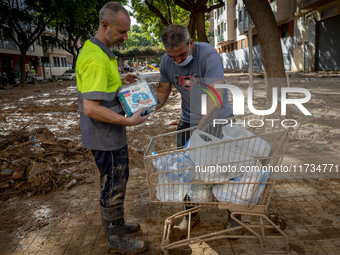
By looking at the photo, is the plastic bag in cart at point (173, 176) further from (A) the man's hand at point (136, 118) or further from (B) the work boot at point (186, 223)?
(B) the work boot at point (186, 223)

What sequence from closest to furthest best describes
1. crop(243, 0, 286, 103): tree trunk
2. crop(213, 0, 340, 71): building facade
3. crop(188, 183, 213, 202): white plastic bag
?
crop(188, 183, 213, 202): white plastic bag → crop(243, 0, 286, 103): tree trunk → crop(213, 0, 340, 71): building facade

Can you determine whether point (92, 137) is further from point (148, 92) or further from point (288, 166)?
point (288, 166)

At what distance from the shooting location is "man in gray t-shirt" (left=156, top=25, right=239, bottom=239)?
290 cm

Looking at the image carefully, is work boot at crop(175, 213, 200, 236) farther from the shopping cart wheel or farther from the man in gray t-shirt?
the shopping cart wheel

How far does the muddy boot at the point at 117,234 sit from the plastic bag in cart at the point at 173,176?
0.47 metres

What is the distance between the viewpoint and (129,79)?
2.87 metres

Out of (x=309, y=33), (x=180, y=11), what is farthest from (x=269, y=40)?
(x=180, y=11)

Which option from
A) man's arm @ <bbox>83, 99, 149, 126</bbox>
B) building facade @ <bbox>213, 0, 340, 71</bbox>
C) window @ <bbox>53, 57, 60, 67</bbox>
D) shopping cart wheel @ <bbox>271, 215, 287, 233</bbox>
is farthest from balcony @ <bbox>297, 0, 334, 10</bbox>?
window @ <bbox>53, 57, 60, 67</bbox>

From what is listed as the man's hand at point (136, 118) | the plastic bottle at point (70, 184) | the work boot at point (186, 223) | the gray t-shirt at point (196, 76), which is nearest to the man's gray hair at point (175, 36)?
the gray t-shirt at point (196, 76)

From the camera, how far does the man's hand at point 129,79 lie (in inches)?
111

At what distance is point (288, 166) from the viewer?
5.02 metres

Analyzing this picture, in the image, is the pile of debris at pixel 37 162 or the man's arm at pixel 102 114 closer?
the man's arm at pixel 102 114

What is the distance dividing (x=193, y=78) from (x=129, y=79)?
0.73m

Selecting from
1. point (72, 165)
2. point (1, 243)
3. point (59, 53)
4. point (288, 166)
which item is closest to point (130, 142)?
point (72, 165)
